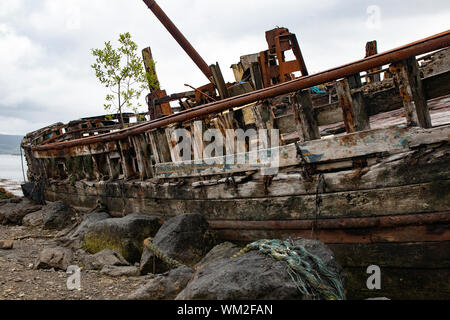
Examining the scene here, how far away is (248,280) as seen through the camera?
8.71ft

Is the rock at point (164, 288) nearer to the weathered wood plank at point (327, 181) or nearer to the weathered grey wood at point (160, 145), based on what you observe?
the weathered wood plank at point (327, 181)

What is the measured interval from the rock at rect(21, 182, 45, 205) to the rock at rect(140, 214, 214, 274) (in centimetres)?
921

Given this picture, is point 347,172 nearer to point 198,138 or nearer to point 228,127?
point 228,127

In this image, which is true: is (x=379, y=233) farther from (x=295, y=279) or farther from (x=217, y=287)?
(x=217, y=287)

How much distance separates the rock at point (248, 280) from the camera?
2551 millimetres

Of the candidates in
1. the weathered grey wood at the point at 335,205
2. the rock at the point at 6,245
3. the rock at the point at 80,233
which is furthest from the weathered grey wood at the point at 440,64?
the rock at the point at 6,245

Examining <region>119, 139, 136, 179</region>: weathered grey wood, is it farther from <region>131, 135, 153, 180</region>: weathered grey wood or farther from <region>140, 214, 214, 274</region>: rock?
<region>140, 214, 214, 274</region>: rock

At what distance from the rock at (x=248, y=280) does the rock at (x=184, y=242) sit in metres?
1.74

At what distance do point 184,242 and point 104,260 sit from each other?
1.63 metres

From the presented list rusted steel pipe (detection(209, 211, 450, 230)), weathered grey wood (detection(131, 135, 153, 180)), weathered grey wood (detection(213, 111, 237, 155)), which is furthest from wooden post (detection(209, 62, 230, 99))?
rusted steel pipe (detection(209, 211, 450, 230))

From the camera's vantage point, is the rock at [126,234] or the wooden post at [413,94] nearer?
the wooden post at [413,94]
